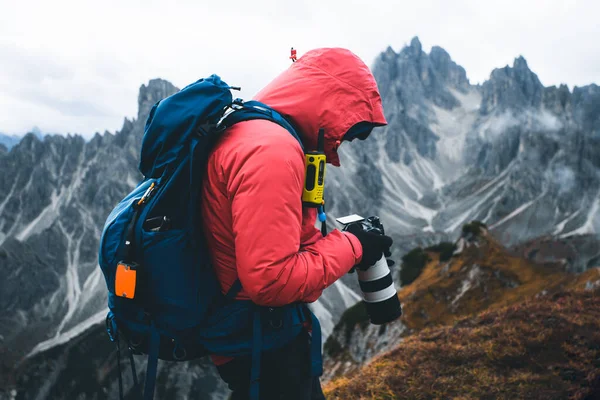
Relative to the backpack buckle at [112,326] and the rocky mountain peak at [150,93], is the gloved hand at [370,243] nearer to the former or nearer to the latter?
the backpack buckle at [112,326]

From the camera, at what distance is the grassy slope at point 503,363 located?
648 cm

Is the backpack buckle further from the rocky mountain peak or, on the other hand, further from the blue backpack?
the rocky mountain peak

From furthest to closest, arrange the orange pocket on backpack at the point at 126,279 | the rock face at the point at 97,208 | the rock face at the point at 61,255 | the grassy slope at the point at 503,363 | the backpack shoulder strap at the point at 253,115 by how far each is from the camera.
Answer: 1. the rock face at the point at 97,208
2. the rock face at the point at 61,255
3. the grassy slope at the point at 503,363
4. the backpack shoulder strap at the point at 253,115
5. the orange pocket on backpack at the point at 126,279

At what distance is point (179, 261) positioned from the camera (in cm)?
319

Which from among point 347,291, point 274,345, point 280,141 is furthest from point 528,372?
point 347,291

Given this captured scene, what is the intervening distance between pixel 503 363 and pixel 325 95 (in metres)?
6.09

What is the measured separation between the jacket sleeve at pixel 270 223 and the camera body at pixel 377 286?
107 centimetres

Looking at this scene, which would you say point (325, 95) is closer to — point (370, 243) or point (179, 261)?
point (370, 243)

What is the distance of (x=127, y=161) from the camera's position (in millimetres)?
177375

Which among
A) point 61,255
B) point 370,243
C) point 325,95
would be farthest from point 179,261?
point 61,255

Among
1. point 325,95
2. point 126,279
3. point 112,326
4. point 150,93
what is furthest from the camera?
point 150,93

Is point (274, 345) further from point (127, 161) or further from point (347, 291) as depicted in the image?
point (127, 161)

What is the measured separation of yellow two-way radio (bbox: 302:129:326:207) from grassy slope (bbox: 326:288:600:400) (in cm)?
480

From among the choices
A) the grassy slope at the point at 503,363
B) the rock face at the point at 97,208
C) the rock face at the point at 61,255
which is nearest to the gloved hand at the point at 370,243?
the grassy slope at the point at 503,363
